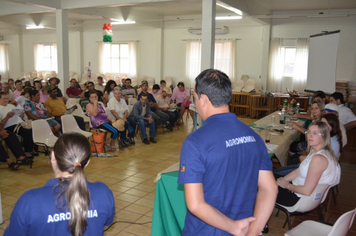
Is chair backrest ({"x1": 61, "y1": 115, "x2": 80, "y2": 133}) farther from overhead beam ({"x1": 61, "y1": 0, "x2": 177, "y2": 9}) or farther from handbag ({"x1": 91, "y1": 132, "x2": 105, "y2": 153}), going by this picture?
A: overhead beam ({"x1": 61, "y1": 0, "x2": 177, "y2": 9})

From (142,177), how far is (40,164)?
1.82 metres

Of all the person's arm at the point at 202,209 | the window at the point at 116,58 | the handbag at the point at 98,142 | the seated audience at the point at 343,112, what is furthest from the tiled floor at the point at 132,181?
the window at the point at 116,58

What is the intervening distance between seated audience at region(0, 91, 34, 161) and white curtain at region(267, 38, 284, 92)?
30.2 ft

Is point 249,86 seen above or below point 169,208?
above

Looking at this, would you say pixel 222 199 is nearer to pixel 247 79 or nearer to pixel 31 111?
pixel 31 111

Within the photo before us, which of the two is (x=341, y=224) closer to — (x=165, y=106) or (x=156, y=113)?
(x=156, y=113)

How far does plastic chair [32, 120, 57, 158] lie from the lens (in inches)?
204

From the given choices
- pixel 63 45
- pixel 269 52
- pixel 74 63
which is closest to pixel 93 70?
pixel 74 63

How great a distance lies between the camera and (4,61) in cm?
1817

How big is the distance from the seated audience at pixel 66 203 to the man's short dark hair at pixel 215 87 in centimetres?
58

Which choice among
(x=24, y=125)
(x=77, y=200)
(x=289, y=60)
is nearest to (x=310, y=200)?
(x=77, y=200)

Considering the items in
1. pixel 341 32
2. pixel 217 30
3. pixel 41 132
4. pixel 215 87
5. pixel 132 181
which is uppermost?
pixel 217 30

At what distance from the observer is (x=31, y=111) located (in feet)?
18.9

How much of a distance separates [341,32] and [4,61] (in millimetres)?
17197
